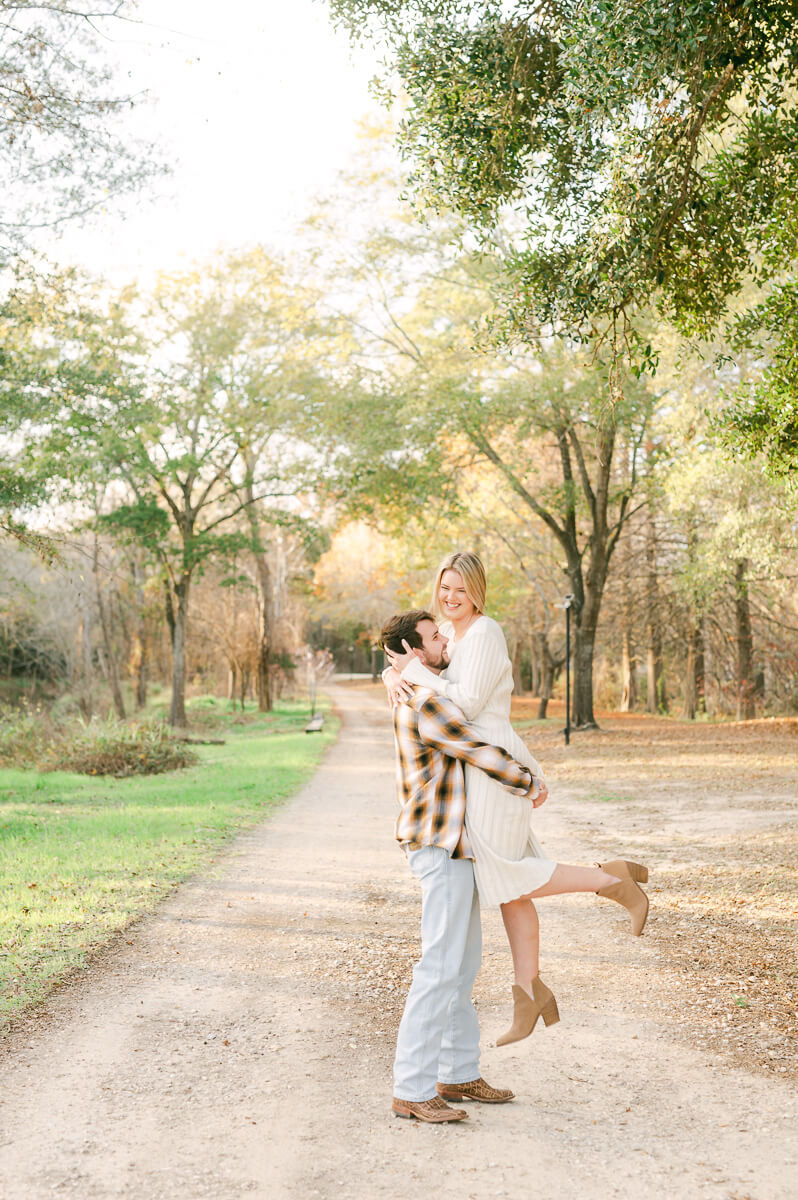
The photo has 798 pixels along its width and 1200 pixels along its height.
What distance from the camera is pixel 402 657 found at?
3975 mm

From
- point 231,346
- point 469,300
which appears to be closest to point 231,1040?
point 469,300

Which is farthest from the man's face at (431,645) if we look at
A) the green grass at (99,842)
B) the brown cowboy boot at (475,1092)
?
the green grass at (99,842)

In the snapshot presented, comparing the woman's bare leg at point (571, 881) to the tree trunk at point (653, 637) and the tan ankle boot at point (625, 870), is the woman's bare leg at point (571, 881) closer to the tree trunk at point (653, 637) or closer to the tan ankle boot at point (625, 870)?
the tan ankle boot at point (625, 870)

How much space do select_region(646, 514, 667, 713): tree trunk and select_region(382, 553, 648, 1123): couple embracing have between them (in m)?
24.5

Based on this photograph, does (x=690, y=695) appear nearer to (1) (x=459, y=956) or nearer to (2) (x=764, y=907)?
(2) (x=764, y=907)

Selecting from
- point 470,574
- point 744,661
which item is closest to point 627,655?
point 744,661

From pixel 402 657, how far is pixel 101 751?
14.5 meters

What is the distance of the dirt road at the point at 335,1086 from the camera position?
3291mm

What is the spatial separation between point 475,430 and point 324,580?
34.3 meters

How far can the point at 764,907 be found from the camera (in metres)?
7.21

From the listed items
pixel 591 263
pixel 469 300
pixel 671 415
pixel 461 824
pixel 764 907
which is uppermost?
pixel 469 300

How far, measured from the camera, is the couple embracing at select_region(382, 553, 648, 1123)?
148 inches

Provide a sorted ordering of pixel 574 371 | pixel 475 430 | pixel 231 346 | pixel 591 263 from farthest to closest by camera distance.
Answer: pixel 231 346 → pixel 475 430 → pixel 574 371 → pixel 591 263

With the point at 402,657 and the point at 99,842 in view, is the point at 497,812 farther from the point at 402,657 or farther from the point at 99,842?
the point at 99,842
